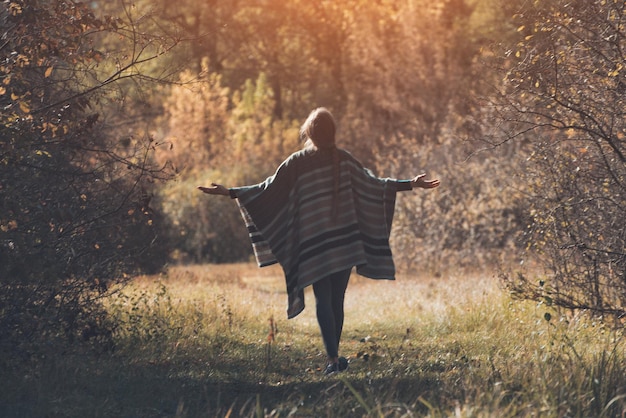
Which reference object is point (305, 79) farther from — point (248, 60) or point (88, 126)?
point (88, 126)

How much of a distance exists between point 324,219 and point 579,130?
7.81 feet

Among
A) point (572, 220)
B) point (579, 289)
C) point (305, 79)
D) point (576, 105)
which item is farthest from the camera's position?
point (305, 79)

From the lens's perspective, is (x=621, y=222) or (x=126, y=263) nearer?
(x=621, y=222)

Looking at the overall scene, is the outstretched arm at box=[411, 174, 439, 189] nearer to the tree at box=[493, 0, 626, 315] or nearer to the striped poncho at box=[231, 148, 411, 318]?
the striped poncho at box=[231, 148, 411, 318]

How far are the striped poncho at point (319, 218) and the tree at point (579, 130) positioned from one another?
1.31m

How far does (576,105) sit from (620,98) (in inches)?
14.3

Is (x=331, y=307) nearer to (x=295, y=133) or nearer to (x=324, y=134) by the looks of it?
(x=324, y=134)

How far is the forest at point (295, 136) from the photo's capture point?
24.4 ft

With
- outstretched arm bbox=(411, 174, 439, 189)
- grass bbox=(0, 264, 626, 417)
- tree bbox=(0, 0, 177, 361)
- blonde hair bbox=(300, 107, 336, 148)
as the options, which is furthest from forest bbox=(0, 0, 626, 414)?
blonde hair bbox=(300, 107, 336, 148)

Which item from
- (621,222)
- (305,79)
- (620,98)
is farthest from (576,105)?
(305,79)

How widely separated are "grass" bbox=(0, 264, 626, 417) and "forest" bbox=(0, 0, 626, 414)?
15.3 inches

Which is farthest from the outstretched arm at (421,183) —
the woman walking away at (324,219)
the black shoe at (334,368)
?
the black shoe at (334,368)

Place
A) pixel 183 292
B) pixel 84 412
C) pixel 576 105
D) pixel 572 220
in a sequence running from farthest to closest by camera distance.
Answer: pixel 183 292 → pixel 572 220 → pixel 576 105 → pixel 84 412

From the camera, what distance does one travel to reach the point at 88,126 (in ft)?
25.5
